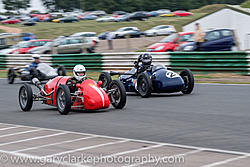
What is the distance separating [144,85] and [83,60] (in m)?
10.8

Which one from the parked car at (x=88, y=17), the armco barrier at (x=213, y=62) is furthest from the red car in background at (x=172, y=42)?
the parked car at (x=88, y=17)

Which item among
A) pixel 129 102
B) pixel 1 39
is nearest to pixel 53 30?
pixel 1 39

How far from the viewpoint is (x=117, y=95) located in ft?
37.3

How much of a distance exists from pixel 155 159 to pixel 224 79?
12316mm

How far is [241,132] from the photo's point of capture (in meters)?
7.73

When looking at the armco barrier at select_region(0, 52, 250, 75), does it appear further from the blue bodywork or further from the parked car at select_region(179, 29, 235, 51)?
the blue bodywork

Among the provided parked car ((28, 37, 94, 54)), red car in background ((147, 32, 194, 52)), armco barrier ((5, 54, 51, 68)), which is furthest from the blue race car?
parked car ((28, 37, 94, 54))

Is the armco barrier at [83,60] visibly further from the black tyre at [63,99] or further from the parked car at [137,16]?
the parked car at [137,16]

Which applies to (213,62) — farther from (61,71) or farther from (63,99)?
(63,99)

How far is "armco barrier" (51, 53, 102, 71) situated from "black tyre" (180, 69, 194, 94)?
9.97 metres

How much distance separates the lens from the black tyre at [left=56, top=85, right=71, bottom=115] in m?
10.3

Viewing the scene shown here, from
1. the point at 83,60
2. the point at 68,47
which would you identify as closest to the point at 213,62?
the point at 83,60

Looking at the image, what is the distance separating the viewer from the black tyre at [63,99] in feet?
33.9

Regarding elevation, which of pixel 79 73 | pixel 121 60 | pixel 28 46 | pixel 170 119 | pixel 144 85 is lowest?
pixel 170 119
